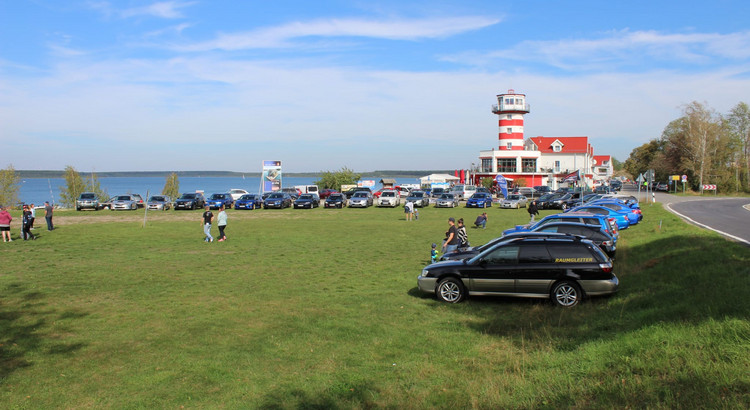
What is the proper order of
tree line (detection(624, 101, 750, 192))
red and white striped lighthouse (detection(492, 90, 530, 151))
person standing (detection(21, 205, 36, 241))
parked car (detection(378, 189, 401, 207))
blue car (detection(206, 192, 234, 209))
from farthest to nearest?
red and white striped lighthouse (detection(492, 90, 530, 151)) → tree line (detection(624, 101, 750, 192)) → parked car (detection(378, 189, 401, 207)) → blue car (detection(206, 192, 234, 209)) → person standing (detection(21, 205, 36, 241))

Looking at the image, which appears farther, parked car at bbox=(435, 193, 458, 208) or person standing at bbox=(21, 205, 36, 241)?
parked car at bbox=(435, 193, 458, 208)

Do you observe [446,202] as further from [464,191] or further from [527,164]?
[527,164]

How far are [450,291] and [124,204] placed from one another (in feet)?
138

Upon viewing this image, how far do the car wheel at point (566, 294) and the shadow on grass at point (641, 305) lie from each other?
0.19m

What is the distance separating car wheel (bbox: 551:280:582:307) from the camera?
442 inches

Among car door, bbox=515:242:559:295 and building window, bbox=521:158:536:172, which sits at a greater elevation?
building window, bbox=521:158:536:172

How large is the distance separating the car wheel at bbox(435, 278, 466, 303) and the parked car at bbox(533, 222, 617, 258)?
6333 millimetres

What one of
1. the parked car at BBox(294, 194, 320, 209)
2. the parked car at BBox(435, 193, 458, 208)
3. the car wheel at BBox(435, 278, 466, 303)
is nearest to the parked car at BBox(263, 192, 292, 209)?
the parked car at BBox(294, 194, 320, 209)

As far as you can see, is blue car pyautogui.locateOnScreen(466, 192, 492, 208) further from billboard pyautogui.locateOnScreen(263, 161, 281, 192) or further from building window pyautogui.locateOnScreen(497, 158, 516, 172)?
building window pyautogui.locateOnScreen(497, 158, 516, 172)

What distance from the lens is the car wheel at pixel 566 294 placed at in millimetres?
11219

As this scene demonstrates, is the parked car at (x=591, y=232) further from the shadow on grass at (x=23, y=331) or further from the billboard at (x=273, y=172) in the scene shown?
the billboard at (x=273, y=172)

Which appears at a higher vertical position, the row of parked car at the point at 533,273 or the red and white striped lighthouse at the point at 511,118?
the red and white striped lighthouse at the point at 511,118

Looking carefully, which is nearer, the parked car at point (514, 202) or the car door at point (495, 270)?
the car door at point (495, 270)

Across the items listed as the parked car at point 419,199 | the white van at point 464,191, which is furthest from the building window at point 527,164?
the parked car at point 419,199
